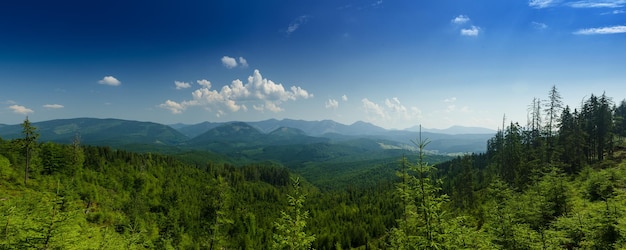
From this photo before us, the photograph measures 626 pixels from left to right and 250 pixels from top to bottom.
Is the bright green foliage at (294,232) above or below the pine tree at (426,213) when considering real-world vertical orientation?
below

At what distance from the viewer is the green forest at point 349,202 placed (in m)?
16.9

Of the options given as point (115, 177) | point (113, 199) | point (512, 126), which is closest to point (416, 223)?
point (512, 126)

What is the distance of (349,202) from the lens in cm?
15350

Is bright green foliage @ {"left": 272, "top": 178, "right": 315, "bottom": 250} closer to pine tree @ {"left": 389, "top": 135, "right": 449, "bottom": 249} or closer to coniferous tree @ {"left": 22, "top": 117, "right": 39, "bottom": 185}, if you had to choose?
pine tree @ {"left": 389, "top": 135, "right": 449, "bottom": 249}

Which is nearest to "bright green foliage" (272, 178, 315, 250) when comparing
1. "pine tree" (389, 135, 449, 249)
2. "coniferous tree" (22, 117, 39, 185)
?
"pine tree" (389, 135, 449, 249)

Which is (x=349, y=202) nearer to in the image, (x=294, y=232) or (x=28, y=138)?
(x=28, y=138)

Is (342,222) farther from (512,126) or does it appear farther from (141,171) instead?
(141,171)

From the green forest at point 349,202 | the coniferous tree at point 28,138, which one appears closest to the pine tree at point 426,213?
the green forest at point 349,202

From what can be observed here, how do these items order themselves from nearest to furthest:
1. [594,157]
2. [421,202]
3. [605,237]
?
[421,202] → [605,237] → [594,157]

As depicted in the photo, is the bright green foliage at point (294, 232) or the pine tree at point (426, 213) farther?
the bright green foliage at point (294, 232)

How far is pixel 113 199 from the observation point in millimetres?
82938

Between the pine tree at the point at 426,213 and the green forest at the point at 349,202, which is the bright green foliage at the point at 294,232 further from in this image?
the pine tree at the point at 426,213

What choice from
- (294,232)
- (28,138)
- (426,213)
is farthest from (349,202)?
(426,213)

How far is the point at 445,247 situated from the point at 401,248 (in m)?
3.36
